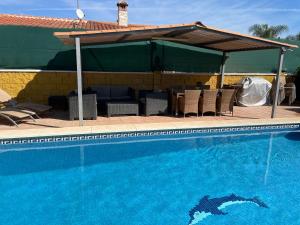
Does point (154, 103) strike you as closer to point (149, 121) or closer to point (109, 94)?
point (149, 121)

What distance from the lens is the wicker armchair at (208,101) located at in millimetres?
9656

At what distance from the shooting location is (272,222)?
4.27m

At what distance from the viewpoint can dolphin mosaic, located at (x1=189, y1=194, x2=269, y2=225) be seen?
14.4 feet

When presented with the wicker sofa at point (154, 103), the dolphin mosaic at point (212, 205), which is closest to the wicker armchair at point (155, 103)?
the wicker sofa at point (154, 103)

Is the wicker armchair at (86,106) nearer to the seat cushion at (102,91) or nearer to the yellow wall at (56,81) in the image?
the seat cushion at (102,91)

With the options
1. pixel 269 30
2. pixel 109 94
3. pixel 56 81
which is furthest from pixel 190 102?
pixel 269 30

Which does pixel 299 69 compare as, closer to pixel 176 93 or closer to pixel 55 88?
pixel 176 93

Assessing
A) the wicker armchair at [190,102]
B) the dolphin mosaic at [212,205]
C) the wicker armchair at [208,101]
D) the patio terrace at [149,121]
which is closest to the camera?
the dolphin mosaic at [212,205]

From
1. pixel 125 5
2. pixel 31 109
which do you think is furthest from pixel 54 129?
pixel 125 5

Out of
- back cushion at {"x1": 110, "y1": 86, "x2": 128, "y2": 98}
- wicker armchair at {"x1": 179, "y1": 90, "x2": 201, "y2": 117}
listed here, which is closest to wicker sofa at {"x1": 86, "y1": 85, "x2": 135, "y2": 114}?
back cushion at {"x1": 110, "y1": 86, "x2": 128, "y2": 98}

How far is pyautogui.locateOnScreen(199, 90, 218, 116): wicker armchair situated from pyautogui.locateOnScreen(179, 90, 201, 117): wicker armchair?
268 mm

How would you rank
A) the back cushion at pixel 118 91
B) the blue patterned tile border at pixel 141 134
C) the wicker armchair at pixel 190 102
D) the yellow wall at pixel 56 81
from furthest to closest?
the yellow wall at pixel 56 81 → the back cushion at pixel 118 91 → the wicker armchair at pixel 190 102 → the blue patterned tile border at pixel 141 134

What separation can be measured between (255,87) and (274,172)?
23.4 feet

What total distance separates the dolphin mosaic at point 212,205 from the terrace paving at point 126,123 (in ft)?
11.6
